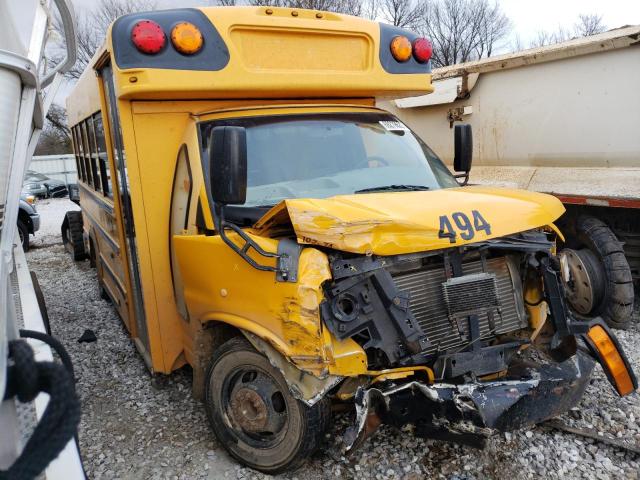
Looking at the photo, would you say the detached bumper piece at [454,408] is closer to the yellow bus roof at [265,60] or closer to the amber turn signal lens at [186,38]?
the yellow bus roof at [265,60]

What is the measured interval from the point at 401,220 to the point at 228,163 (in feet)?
3.02

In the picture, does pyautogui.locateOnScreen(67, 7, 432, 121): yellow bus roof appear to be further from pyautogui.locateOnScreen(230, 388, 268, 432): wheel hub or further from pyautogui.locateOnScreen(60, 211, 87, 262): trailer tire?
pyautogui.locateOnScreen(60, 211, 87, 262): trailer tire

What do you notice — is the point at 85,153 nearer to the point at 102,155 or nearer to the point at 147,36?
the point at 102,155

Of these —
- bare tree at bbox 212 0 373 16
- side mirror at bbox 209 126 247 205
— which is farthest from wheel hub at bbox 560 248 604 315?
bare tree at bbox 212 0 373 16

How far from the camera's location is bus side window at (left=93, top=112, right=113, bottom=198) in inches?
191

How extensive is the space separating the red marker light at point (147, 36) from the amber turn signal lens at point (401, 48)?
1858mm

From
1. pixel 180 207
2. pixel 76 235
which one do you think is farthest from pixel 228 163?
pixel 76 235

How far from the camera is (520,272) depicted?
11.3 feet

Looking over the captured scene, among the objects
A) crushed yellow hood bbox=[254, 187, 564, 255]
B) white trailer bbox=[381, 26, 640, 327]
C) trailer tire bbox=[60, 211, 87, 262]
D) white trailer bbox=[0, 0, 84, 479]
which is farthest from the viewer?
trailer tire bbox=[60, 211, 87, 262]

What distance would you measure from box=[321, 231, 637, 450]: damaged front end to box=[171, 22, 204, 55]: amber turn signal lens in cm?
178

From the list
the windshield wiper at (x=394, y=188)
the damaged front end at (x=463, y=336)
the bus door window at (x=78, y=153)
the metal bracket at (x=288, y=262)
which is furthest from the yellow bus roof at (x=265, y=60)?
the bus door window at (x=78, y=153)

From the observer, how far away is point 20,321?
237 cm

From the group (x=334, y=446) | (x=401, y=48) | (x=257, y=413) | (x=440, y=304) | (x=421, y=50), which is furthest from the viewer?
(x=421, y=50)

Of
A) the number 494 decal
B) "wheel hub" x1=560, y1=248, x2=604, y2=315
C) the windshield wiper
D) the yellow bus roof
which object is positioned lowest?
"wheel hub" x1=560, y1=248, x2=604, y2=315
